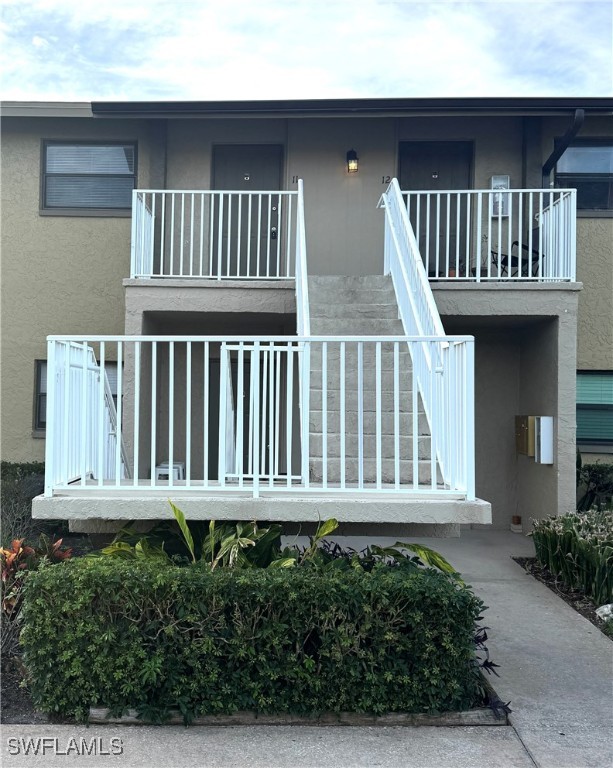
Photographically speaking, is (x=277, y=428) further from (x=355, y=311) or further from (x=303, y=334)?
(x=355, y=311)

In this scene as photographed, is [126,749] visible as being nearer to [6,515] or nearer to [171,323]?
[6,515]

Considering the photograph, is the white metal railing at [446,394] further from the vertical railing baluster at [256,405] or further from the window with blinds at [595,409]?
the window with blinds at [595,409]

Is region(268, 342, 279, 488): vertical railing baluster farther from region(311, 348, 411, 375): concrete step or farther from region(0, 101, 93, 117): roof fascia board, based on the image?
region(0, 101, 93, 117): roof fascia board

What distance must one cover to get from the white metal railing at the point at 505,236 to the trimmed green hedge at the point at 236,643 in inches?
193

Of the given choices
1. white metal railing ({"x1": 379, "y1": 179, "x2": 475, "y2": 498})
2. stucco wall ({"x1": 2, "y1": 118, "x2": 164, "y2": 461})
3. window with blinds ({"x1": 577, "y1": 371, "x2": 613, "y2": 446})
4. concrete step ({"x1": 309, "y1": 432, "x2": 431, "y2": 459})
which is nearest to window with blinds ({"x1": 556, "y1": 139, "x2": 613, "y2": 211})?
window with blinds ({"x1": 577, "y1": 371, "x2": 613, "y2": 446})

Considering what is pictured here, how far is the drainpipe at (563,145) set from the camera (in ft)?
27.1

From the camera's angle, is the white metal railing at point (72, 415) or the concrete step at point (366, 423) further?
the concrete step at point (366, 423)

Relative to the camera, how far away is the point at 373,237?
9336 millimetres

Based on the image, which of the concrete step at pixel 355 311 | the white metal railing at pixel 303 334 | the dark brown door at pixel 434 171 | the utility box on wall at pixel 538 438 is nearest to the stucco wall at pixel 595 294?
the utility box on wall at pixel 538 438

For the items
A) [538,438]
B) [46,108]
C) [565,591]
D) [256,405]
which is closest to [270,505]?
[256,405]

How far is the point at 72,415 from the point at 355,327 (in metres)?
3.29

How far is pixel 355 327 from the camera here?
270 inches

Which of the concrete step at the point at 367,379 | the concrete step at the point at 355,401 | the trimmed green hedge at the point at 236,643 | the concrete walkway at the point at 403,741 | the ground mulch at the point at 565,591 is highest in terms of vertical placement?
the concrete step at the point at 367,379
